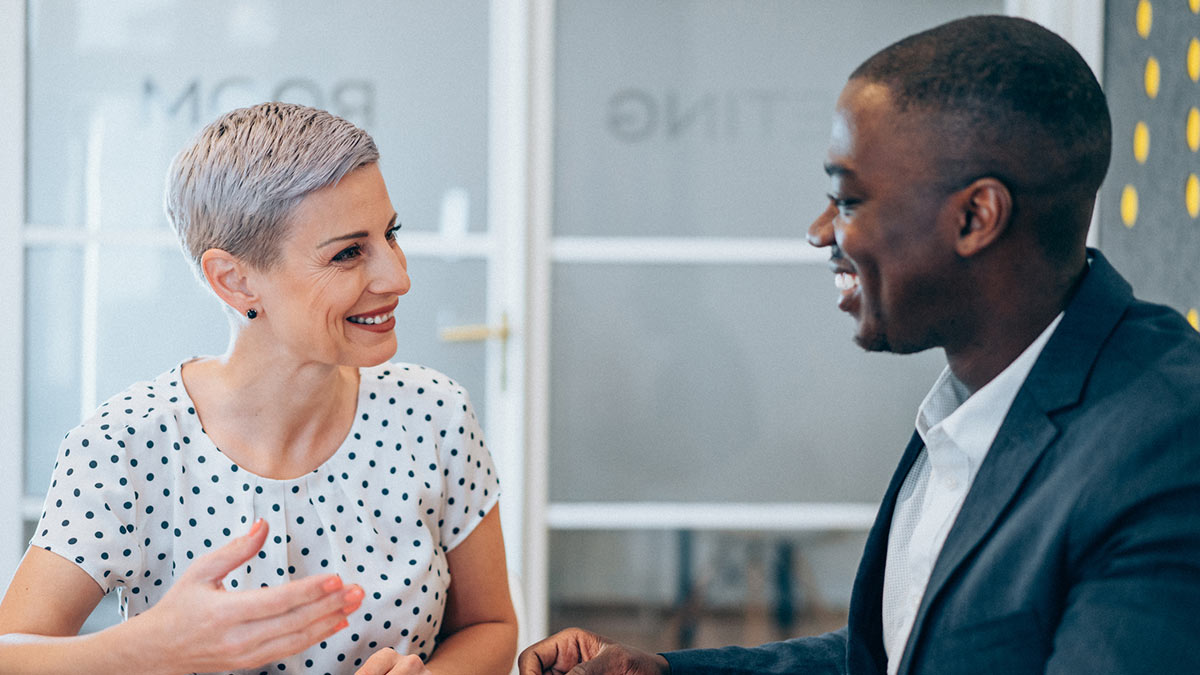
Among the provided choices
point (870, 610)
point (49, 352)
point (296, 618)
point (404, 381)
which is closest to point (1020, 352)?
point (870, 610)

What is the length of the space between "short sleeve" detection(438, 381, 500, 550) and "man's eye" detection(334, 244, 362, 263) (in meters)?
0.29

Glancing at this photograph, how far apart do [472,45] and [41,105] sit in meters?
1.08

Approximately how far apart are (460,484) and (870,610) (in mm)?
624

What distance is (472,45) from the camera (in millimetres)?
2689

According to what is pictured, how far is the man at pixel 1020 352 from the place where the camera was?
2.90ft

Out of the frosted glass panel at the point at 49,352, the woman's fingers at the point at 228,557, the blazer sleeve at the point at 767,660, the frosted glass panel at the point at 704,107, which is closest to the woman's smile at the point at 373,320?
the woman's fingers at the point at 228,557

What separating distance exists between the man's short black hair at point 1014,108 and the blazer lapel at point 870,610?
423 mm

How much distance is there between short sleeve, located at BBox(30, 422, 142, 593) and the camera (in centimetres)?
133

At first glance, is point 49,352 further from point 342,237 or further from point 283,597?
point 283,597

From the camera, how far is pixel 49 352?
2.67 metres

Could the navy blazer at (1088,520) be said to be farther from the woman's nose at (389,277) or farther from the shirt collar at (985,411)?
the woman's nose at (389,277)

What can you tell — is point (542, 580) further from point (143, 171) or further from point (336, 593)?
point (336, 593)

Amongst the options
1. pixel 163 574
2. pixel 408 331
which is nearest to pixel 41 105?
pixel 408 331

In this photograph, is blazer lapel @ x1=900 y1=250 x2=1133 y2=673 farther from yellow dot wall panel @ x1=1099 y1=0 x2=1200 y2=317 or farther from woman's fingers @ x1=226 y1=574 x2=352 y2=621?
yellow dot wall panel @ x1=1099 y1=0 x2=1200 y2=317
